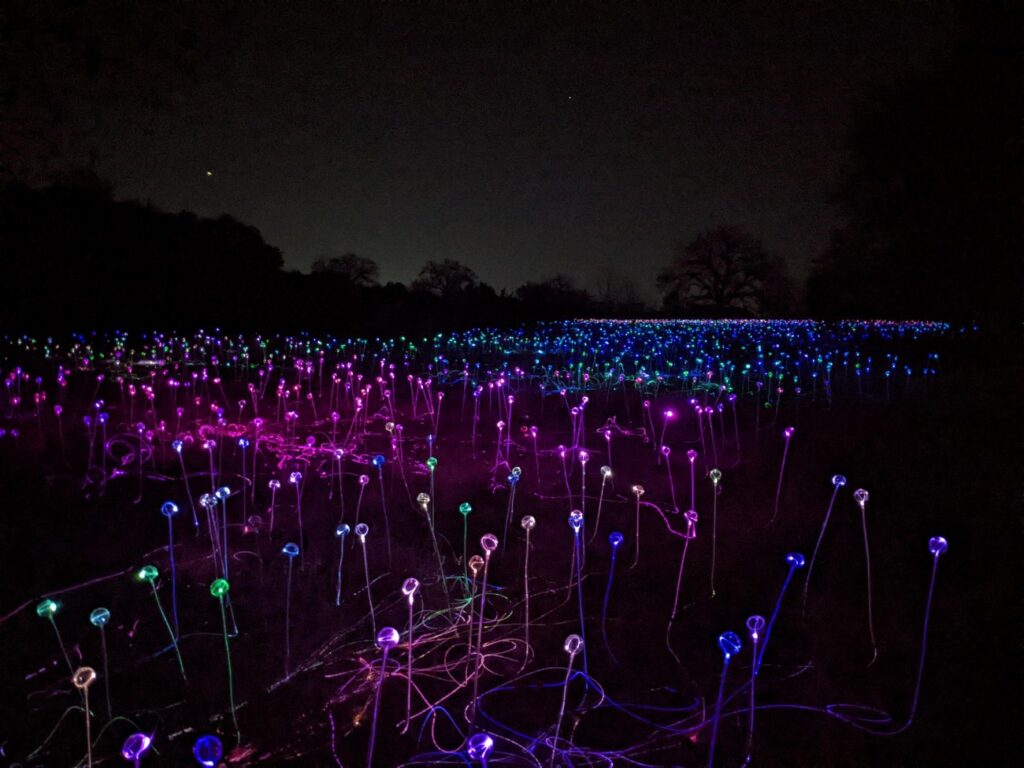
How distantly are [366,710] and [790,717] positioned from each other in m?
2.01

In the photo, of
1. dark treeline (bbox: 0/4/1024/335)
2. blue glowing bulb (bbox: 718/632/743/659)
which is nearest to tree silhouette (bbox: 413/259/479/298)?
dark treeline (bbox: 0/4/1024/335)

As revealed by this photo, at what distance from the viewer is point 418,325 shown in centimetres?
2119

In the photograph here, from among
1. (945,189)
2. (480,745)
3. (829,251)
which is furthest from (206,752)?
(829,251)

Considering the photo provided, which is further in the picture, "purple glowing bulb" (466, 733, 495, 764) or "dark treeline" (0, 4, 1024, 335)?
"dark treeline" (0, 4, 1024, 335)

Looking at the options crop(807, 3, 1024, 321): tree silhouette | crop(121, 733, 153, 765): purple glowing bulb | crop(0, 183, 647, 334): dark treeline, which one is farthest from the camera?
crop(0, 183, 647, 334): dark treeline

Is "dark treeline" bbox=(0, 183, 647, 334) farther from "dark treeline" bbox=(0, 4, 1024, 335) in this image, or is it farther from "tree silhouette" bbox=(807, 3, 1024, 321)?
"tree silhouette" bbox=(807, 3, 1024, 321)

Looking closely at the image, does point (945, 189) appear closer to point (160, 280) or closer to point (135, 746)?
point (135, 746)

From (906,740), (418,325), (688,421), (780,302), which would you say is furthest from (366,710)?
(780,302)

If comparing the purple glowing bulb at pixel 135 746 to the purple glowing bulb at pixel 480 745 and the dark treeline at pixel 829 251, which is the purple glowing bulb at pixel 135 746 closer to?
the purple glowing bulb at pixel 480 745

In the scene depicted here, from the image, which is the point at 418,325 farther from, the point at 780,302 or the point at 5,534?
the point at 780,302

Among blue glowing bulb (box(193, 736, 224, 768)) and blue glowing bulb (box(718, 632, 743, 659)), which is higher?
blue glowing bulb (box(718, 632, 743, 659))

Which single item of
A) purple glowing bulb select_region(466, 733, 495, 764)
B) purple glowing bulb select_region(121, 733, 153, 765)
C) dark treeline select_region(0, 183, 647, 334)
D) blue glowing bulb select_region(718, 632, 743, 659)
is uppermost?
dark treeline select_region(0, 183, 647, 334)

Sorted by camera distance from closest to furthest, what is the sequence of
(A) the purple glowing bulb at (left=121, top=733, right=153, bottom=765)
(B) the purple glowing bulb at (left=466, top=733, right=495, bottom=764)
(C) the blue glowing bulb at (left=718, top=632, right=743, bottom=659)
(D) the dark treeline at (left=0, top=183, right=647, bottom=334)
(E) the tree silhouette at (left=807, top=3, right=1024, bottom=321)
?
(A) the purple glowing bulb at (left=121, top=733, right=153, bottom=765) → (B) the purple glowing bulb at (left=466, top=733, right=495, bottom=764) → (C) the blue glowing bulb at (left=718, top=632, right=743, bottom=659) → (E) the tree silhouette at (left=807, top=3, right=1024, bottom=321) → (D) the dark treeline at (left=0, top=183, right=647, bottom=334)

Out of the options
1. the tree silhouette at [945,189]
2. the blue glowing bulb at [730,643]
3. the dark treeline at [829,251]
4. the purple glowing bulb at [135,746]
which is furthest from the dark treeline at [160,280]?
the blue glowing bulb at [730,643]
